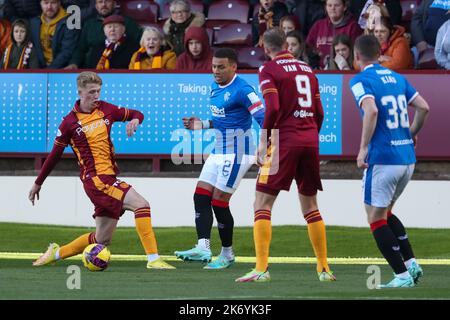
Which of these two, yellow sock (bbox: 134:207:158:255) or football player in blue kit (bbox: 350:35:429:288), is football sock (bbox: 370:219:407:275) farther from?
yellow sock (bbox: 134:207:158:255)

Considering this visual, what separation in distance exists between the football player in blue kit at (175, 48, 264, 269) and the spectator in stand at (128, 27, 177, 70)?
536 centimetres

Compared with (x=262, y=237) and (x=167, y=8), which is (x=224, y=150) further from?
(x=167, y=8)

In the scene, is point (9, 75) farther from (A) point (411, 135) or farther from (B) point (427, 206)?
(A) point (411, 135)

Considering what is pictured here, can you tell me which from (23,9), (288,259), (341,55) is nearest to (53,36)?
(23,9)

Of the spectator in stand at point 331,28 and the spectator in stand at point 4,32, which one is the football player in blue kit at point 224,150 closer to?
the spectator in stand at point 331,28

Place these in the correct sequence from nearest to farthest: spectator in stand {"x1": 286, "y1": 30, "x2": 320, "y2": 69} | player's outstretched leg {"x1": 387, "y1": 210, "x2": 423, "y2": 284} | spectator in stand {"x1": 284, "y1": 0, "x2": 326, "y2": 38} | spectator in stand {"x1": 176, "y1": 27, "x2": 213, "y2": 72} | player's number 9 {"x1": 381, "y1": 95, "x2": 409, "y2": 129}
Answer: player's number 9 {"x1": 381, "y1": 95, "x2": 409, "y2": 129}, player's outstretched leg {"x1": 387, "y1": 210, "x2": 423, "y2": 284}, spectator in stand {"x1": 286, "y1": 30, "x2": 320, "y2": 69}, spectator in stand {"x1": 176, "y1": 27, "x2": 213, "y2": 72}, spectator in stand {"x1": 284, "y1": 0, "x2": 326, "y2": 38}

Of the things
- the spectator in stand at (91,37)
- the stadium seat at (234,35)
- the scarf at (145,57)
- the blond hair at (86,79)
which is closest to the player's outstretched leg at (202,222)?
the blond hair at (86,79)

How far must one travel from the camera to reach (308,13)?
2073 centimetres

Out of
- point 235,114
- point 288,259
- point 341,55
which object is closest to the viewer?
point 235,114

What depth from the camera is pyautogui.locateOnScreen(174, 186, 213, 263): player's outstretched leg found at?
15141 millimetres

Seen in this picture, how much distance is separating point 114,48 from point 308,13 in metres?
2.90

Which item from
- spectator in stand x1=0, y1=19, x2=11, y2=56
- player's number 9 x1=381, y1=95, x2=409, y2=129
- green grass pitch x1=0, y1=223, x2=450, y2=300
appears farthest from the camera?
spectator in stand x1=0, y1=19, x2=11, y2=56

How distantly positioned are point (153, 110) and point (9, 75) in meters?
2.19

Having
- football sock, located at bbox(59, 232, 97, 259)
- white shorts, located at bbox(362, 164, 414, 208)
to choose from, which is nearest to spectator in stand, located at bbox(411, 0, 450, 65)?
football sock, located at bbox(59, 232, 97, 259)
